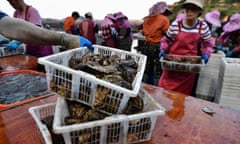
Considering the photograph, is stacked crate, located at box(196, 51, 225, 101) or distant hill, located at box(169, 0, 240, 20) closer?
stacked crate, located at box(196, 51, 225, 101)

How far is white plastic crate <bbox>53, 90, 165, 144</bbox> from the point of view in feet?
2.33

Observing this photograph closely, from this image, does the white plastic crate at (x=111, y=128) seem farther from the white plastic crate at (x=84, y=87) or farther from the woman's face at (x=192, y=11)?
the woman's face at (x=192, y=11)

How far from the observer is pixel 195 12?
2082mm

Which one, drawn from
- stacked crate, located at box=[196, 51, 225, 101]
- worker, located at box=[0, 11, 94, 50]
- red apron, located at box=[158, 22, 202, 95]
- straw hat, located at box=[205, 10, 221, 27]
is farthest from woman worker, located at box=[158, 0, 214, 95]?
straw hat, located at box=[205, 10, 221, 27]

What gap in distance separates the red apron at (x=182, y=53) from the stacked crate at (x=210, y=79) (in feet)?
1.64

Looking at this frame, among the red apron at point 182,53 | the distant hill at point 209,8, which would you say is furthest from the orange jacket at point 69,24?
the red apron at point 182,53

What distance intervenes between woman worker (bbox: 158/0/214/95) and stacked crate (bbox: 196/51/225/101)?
0.50 m

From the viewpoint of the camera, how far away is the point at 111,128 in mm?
772

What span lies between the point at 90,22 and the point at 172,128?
4951 mm

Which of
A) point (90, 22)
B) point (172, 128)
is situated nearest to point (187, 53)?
point (172, 128)

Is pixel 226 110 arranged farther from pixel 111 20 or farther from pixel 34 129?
pixel 111 20

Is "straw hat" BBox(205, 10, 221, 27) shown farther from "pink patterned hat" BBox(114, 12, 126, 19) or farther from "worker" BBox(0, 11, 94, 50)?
"worker" BBox(0, 11, 94, 50)

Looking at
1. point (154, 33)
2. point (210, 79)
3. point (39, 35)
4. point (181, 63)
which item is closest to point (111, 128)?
point (39, 35)

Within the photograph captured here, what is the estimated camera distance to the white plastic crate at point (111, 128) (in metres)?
0.71
